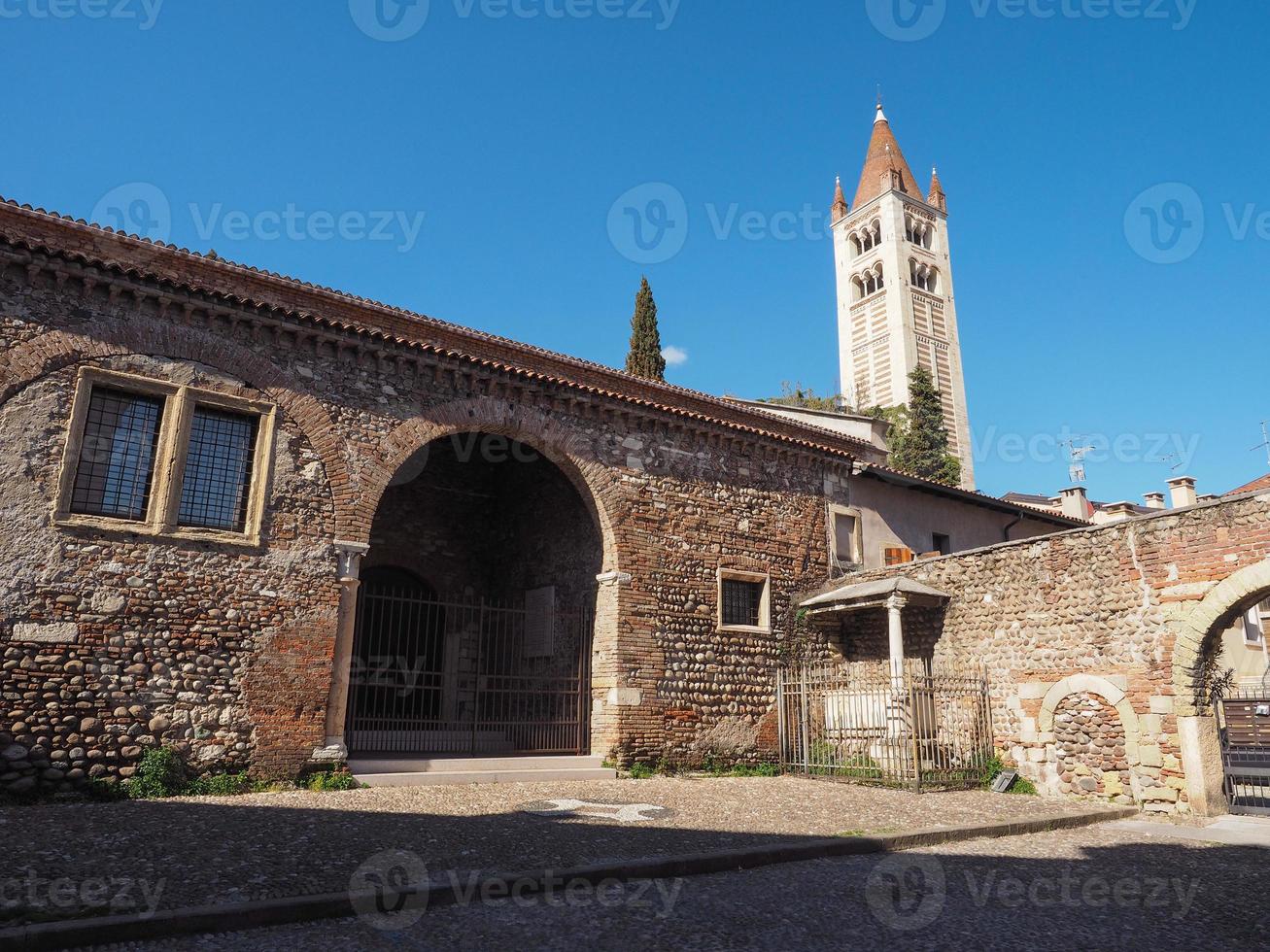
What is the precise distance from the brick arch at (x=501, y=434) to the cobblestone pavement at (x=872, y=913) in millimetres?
6774

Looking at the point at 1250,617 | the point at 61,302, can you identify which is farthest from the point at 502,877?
the point at 1250,617

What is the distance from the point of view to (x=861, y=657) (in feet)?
49.9

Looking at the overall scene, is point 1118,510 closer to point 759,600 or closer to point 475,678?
point 759,600

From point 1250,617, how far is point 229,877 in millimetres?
30801

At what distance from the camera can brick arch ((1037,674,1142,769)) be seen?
11109 mm

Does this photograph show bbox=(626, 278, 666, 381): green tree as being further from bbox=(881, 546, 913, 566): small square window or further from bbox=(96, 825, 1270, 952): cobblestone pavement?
bbox=(96, 825, 1270, 952): cobblestone pavement

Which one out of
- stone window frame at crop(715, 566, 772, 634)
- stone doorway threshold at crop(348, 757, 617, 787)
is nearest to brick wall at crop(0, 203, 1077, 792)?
stone window frame at crop(715, 566, 772, 634)

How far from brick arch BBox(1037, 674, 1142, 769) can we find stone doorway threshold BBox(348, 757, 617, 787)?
635cm

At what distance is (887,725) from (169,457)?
416 inches

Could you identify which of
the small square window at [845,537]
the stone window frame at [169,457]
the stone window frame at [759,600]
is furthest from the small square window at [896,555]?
the stone window frame at [169,457]

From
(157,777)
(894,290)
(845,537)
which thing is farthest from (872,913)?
(894,290)

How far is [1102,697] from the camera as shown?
1155 centimetres

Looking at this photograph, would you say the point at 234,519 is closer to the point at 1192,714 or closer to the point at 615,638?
the point at 615,638

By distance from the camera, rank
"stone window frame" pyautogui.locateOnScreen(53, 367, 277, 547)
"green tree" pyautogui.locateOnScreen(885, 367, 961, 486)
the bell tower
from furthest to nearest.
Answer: the bell tower, "green tree" pyautogui.locateOnScreen(885, 367, 961, 486), "stone window frame" pyautogui.locateOnScreen(53, 367, 277, 547)
